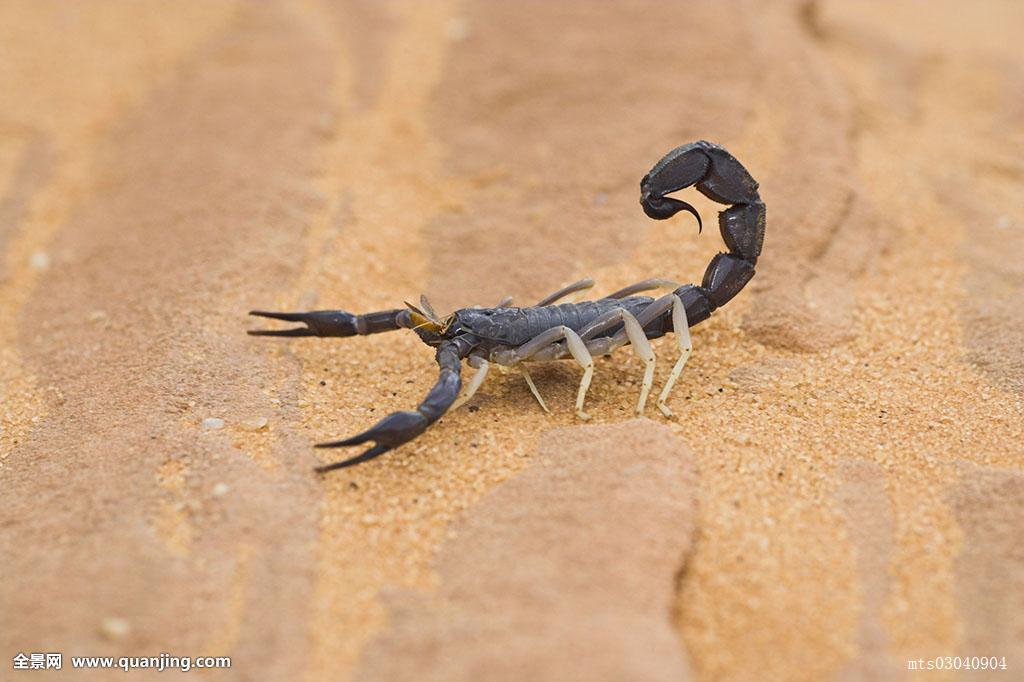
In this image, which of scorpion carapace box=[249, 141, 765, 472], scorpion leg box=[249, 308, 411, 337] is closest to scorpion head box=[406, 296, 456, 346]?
scorpion carapace box=[249, 141, 765, 472]

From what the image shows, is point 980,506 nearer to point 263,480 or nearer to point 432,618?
point 432,618

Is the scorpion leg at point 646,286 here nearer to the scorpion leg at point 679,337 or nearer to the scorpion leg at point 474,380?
the scorpion leg at point 679,337

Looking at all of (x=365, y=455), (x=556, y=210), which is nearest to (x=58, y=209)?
(x=556, y=210)

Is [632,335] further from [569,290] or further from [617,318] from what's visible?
[569,290]

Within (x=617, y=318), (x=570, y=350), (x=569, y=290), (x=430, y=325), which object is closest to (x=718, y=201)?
(x=617, y=318)

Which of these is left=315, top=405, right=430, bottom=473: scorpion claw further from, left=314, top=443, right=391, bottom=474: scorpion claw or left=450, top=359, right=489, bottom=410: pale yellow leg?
left=450, top=359, right=489, bottom=410: pale yellow leg

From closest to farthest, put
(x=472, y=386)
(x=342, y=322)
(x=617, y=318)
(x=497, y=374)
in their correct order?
(x=472, y=386) → (x=617, y=318) → (x=342, y=322) → (x=497, y=374)

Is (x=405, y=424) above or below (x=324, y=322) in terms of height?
below
